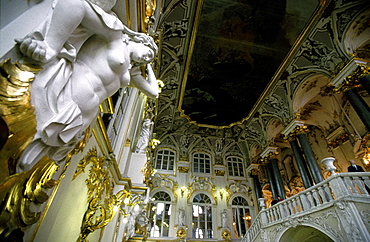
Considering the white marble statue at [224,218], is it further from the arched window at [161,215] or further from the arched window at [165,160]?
the arched window at [165,160]

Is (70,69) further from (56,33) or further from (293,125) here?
(293,125)

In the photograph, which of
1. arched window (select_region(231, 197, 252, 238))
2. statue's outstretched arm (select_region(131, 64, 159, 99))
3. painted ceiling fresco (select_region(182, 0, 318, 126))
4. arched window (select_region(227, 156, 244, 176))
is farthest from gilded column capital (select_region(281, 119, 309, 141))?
statue's outstretched arm (select_region(131, 64, 159, 99))

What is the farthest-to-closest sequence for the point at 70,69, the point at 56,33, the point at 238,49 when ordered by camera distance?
the point at 238,49, the point at 70,69, the point at 56,33

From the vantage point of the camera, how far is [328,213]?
529 centimetres

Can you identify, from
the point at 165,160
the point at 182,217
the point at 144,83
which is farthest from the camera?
the point at 165,160

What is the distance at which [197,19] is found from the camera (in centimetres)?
831

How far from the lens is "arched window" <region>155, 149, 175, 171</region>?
46.2ft

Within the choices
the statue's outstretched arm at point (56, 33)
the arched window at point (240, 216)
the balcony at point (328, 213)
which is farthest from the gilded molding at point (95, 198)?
the arched window at point (240, 216)

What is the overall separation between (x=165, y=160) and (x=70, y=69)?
13.8 meters

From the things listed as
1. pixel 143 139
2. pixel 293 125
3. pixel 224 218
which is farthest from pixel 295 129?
pixel 143 139

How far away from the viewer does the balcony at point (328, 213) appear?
15.1ft

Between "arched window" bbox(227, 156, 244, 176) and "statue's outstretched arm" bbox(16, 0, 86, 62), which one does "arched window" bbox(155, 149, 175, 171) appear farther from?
"statue's outstretched arm" bbox(16, 0, 86, 62)

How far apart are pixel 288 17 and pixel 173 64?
18.6 feet

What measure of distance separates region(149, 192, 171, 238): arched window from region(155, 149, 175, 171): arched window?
1914 millimetres
